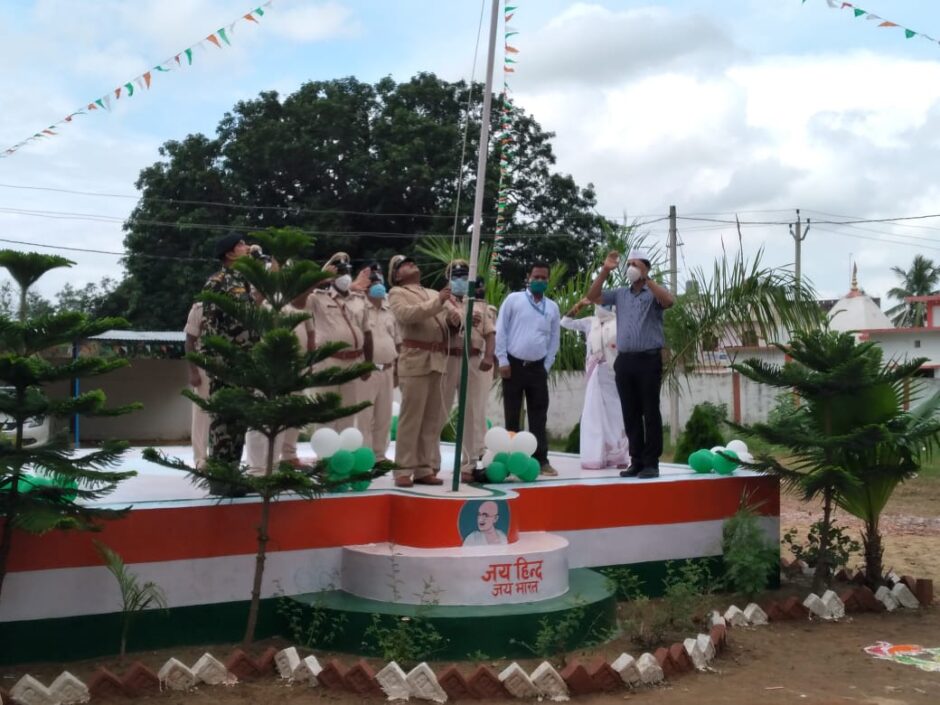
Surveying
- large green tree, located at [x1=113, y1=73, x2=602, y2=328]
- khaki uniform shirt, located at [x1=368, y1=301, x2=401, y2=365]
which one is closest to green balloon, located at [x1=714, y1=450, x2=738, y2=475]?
khaki uniform shirt, located at [x1=368, y1=301, x2=401, y2=365]

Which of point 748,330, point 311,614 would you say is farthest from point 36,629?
point 748,330

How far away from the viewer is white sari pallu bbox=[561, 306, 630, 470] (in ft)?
27.9

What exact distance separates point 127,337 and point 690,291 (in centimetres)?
1306

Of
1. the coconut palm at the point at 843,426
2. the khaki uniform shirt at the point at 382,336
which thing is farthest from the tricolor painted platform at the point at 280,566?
the coconut palm at the point at 843,426

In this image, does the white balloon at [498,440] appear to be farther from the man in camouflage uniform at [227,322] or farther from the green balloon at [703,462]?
the man in camouflage uniform at [227,322]

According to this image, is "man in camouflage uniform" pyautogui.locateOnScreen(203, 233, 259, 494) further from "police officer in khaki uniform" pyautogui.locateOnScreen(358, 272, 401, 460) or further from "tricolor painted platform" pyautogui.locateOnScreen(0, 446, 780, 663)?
"police officer in khaki uniform" pyautogui.locateOnScreen(358, 272, 401, 460)

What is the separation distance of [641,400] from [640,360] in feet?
0.98

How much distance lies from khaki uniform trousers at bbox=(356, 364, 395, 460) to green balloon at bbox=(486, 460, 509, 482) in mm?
1200

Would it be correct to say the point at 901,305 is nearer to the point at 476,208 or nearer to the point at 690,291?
the point at 690,291

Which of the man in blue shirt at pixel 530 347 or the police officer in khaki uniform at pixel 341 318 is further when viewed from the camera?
the man in blue shirt at pixel 530 347

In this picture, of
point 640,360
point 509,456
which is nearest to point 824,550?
point 640,360

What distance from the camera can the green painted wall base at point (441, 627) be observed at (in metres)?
5.51

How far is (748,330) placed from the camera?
33.4 feet

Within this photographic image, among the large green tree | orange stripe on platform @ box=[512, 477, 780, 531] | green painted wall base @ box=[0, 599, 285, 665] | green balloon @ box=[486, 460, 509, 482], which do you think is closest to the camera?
green painted wall base @ box=[0, 599, 285, 665]
